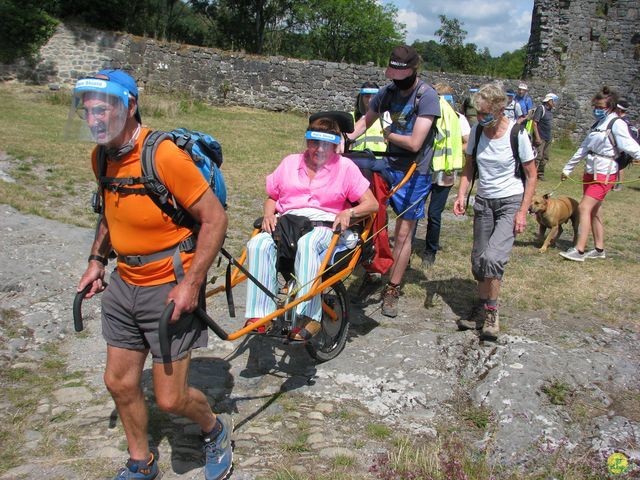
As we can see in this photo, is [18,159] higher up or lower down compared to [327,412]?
higher up

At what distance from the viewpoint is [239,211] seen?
28.2ft

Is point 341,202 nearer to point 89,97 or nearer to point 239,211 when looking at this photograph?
point 89,97

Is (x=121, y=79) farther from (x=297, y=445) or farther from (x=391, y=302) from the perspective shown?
(x=391, y=302)

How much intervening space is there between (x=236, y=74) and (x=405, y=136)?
17.4m

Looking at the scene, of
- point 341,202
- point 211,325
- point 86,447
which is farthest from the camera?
point 341,202

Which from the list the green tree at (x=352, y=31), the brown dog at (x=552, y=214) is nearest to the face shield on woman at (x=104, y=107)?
the brown dog at (x=552, y=214)

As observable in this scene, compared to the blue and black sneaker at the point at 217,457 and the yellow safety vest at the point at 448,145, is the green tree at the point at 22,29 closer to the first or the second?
the yellow safety vest at the point at 448,145

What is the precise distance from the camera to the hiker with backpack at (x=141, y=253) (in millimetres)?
2787

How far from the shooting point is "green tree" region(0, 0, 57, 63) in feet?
64.7

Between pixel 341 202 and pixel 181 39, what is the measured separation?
27760 millimetres

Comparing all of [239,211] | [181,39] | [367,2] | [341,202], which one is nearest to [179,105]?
[239,211]

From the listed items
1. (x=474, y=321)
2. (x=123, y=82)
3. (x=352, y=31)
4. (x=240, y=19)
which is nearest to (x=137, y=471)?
(x=123, y=82)

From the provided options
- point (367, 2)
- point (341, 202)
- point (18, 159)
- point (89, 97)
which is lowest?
point (18, 159)
